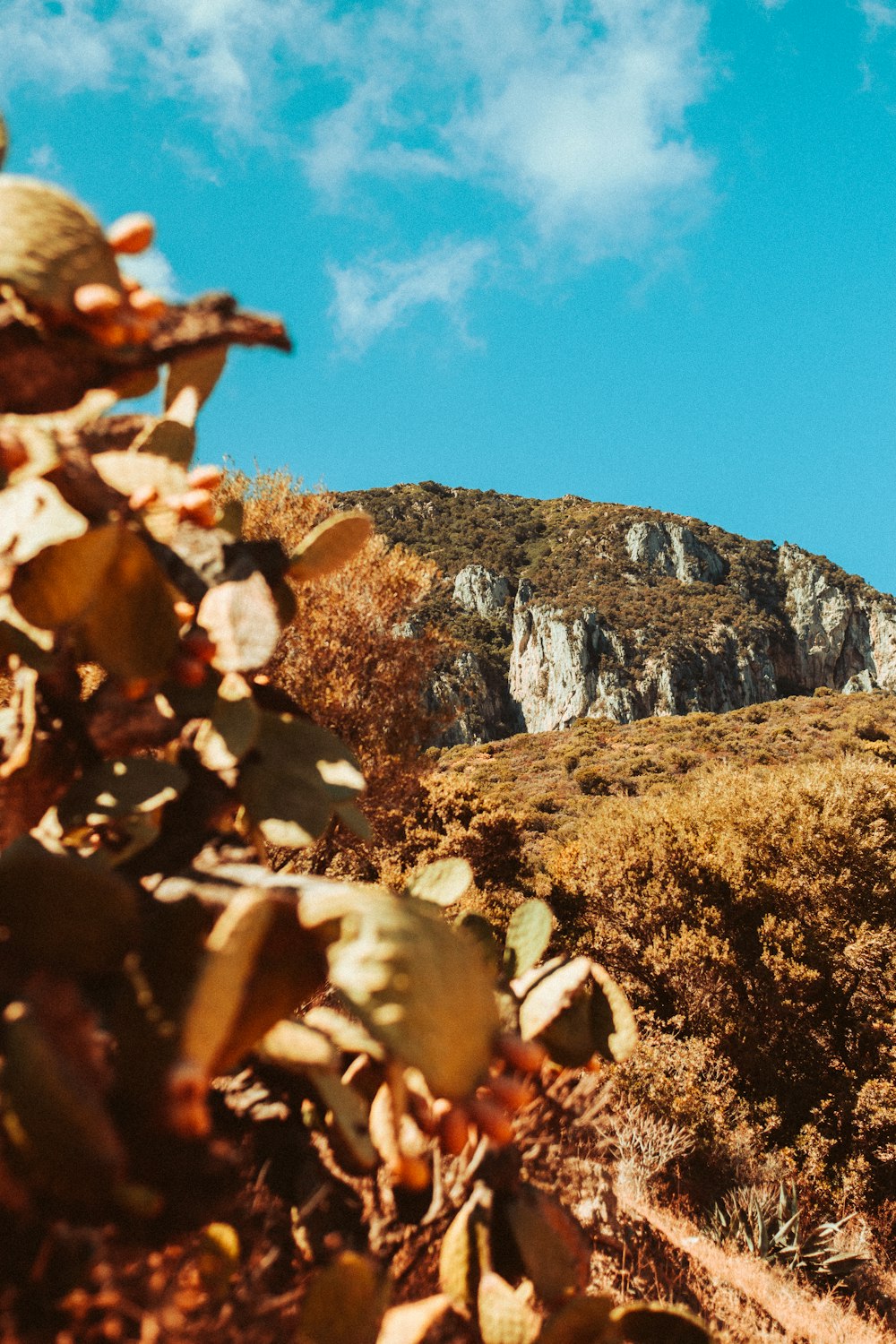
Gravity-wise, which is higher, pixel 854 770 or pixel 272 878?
pixel 854 770

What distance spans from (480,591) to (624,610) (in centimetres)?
915

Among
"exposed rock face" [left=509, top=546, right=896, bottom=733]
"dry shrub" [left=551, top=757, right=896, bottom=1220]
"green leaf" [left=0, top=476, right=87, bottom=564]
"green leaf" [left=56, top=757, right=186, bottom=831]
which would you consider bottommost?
"dry shrub" [left=551, top=757, right=896, bottom=1220]

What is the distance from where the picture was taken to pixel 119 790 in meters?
1.02

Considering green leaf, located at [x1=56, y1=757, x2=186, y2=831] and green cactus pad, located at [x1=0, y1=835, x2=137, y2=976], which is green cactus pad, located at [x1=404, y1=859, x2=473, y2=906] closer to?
green leaf, located at [x1=56, y1=757, x2=186, y2=831]

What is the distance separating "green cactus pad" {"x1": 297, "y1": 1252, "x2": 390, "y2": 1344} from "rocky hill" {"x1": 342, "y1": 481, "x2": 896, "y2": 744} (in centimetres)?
3603

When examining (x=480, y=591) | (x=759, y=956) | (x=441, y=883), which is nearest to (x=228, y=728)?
(x=441, y=883)

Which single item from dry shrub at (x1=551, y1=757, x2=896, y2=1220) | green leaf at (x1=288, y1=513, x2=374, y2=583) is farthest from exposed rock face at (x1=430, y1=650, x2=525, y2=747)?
green leaf at (x1=288, y1=513, x2=374, y2=583)

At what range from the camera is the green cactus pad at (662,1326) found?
1.06 metres

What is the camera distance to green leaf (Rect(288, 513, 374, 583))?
142 centimetres

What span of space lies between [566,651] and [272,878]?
4364 centimetres

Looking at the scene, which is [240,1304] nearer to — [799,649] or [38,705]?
[38,705]

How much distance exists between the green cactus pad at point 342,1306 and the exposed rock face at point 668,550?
52.0m

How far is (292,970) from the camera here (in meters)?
0.78

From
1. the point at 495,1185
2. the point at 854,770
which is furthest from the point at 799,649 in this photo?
the point at 495,1185
